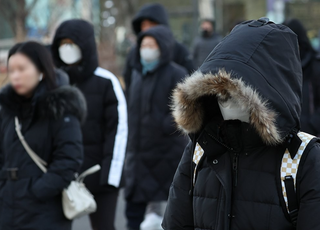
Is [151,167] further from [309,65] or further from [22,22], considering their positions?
[22,22]

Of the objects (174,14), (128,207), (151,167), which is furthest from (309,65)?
(174,14)

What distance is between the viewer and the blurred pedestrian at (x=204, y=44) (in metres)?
13.3

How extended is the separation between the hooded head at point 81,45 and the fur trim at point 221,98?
9.10 ft

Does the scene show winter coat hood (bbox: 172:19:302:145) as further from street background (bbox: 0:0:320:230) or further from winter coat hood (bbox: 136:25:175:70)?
street background (bbox: 0:0:320:230)

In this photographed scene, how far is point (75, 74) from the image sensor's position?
545 centimetres

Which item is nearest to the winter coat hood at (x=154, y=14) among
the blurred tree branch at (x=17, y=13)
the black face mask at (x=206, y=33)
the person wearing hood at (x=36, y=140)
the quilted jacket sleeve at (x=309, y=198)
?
the person wearing hood at (x=36, y=140)

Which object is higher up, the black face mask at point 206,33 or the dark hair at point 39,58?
the dark hair at point 39,58

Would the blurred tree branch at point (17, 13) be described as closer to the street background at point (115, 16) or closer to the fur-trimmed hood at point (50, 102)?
the street background at point (115, 16)

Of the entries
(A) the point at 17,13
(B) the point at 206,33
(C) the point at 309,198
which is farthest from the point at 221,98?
(A) the point at 17,13

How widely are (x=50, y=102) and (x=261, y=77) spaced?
6.70 ft

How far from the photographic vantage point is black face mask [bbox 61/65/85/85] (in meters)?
5.44

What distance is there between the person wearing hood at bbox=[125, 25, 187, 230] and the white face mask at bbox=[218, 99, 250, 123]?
3.44m

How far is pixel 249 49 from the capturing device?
253 cm

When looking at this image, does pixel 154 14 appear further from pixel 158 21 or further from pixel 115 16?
pixel 115 16
